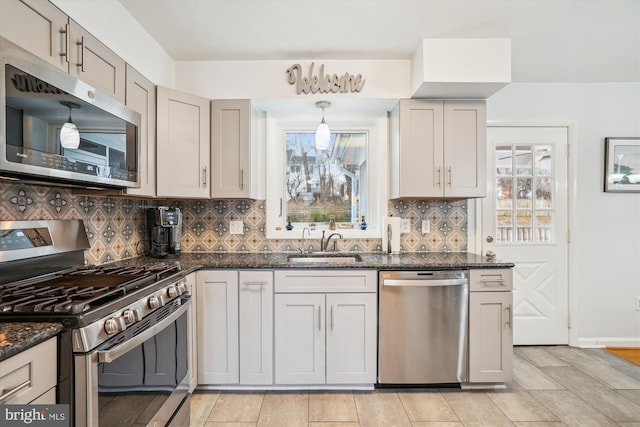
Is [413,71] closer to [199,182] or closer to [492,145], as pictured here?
[492,145]

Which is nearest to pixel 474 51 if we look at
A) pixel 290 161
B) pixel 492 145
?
pixel 492 145

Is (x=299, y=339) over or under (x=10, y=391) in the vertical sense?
under

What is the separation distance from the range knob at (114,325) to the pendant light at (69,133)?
29.2 inches

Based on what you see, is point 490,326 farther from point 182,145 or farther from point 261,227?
point 182,145

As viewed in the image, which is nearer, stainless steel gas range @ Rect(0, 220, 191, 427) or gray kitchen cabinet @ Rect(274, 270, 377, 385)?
stainless steel gas range @ Rect(0, 220, 191, 427)

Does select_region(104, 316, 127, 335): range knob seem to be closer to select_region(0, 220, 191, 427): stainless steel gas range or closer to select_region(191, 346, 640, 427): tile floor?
select_region(0, 220, 191, 427): stainless steel gas range

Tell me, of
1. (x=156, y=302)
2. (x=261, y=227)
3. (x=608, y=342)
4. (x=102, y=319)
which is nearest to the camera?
(x=102, y=319)

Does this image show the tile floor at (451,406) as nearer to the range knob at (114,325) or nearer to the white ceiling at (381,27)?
the range knob at (114,325)

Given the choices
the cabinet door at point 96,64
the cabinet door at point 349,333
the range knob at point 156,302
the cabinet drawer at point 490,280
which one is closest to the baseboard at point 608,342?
the cabinet drawer at point 490,280

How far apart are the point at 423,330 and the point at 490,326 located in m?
0.48

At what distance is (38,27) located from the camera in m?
1.36

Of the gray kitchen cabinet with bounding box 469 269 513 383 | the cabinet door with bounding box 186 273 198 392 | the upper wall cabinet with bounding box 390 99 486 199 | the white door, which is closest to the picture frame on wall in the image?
the white door

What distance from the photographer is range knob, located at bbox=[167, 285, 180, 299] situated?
1739mm

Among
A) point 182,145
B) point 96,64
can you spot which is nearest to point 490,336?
point 182,145
